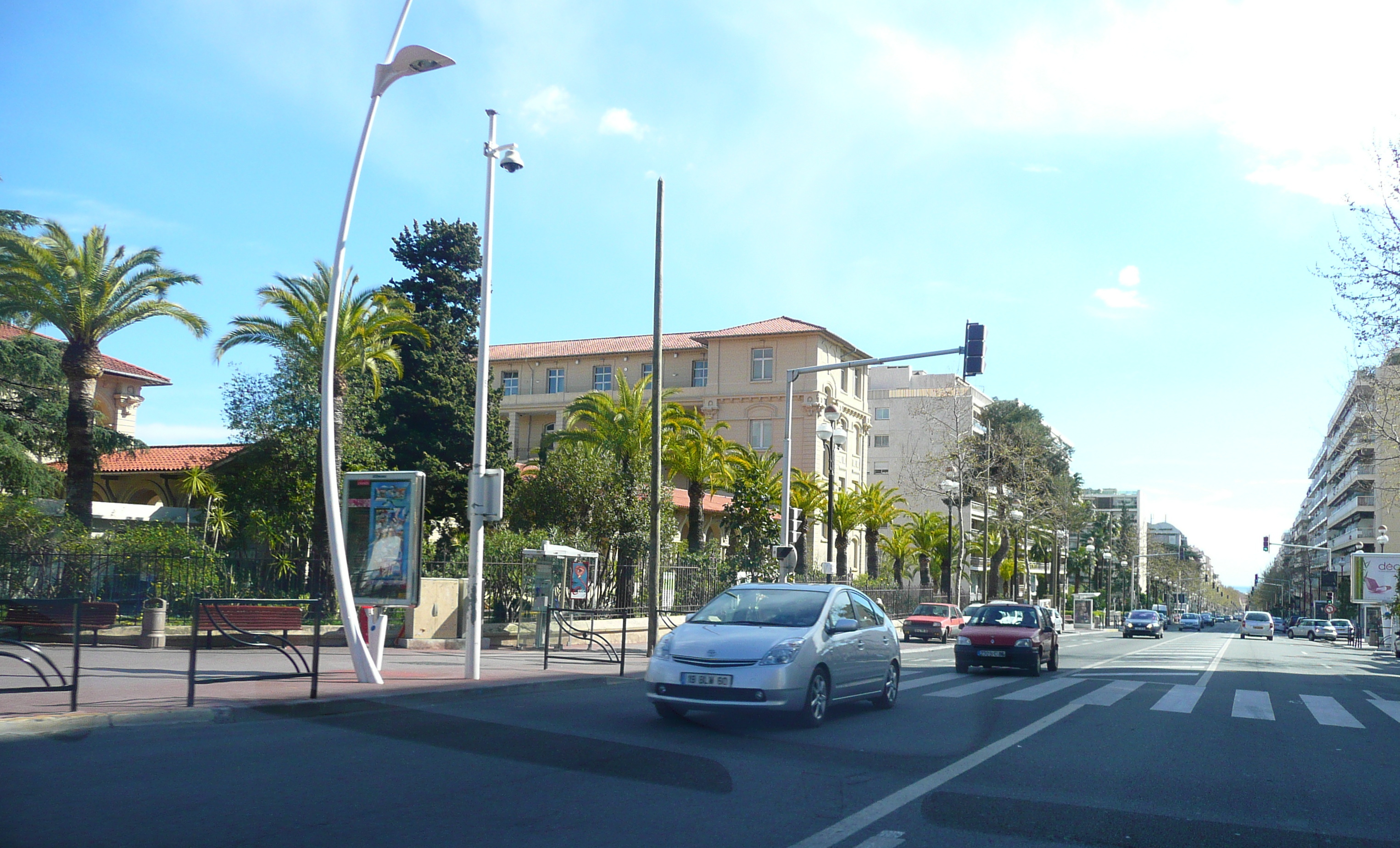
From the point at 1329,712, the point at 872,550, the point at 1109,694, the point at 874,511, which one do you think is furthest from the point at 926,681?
the point at 872,550

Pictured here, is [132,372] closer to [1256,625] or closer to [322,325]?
[322,325]

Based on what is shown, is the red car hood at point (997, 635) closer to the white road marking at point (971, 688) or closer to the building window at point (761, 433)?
the white road marking at point (971, 688)

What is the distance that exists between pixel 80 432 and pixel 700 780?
23.7 m

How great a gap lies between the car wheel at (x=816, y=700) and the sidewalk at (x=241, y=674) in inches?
187

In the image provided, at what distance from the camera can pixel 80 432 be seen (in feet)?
84.3

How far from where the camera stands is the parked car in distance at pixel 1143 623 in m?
49.3

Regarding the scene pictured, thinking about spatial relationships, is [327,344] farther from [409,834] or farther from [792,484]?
[792,484]

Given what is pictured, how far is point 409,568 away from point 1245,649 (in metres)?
34.9

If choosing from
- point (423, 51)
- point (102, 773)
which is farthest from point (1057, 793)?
point (423, 51)

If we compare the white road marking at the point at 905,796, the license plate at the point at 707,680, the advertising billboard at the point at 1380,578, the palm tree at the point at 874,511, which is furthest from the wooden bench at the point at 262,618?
the advertising billboard at the point at 1380,578

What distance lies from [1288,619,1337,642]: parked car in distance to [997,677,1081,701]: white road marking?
174 feet

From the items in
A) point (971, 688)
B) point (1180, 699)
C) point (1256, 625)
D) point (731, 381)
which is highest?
point (731, 381)

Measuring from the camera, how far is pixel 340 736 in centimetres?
959

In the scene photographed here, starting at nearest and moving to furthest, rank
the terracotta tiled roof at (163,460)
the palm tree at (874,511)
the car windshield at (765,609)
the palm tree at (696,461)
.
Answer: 1. the car windshield at (765,609)
2. the palm tree at (696,461)
3. the terracotta tiled roof at (163,460)
4. the palm tree at (874,511)
